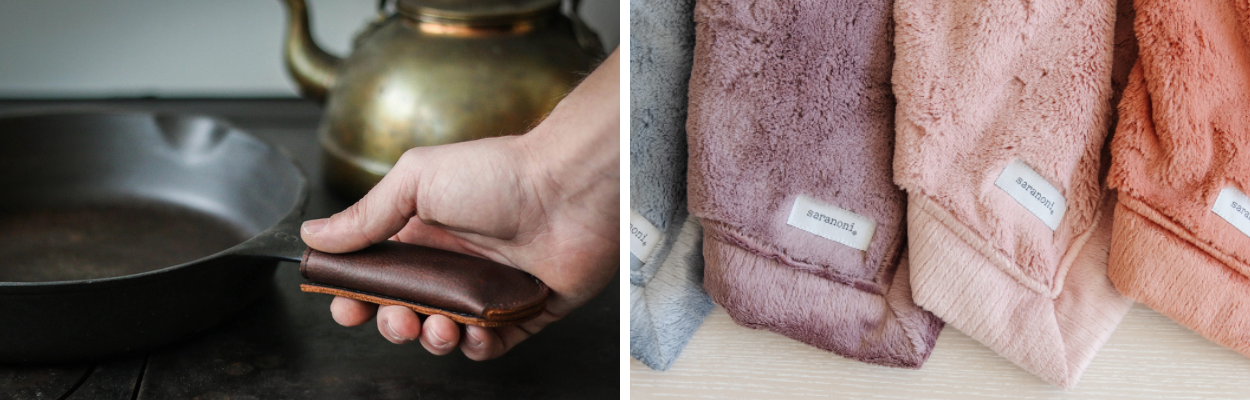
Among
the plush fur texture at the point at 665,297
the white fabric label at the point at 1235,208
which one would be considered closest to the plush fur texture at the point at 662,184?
the plush fur texture at the point at 665,297

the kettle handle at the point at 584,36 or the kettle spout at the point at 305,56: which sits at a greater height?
the kettle handle at the point at 584,36

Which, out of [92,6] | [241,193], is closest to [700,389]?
[241,193]

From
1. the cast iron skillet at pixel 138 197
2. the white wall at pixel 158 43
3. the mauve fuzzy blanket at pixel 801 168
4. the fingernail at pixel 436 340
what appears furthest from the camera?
the white wall at pixel 158 43

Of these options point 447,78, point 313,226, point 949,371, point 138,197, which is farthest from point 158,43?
point 949,371

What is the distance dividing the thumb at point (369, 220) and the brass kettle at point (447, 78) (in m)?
0.14

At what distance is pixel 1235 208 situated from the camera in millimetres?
375

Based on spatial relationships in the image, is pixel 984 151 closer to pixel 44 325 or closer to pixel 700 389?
pixel 700 389

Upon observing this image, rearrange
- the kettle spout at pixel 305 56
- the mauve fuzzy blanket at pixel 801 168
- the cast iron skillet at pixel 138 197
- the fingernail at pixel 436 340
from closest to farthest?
the mauve fuzzy blanket at pixel 801 168 → the fingernail at pixel 436 340 → the cast iron skillet at pixel 138 197 → the kettle spout at pixel 305 56

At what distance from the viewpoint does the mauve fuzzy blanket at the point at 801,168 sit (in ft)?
1.08

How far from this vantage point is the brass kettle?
577mm

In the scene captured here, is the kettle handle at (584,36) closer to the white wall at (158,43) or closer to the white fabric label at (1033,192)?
the white wall at (158,43)

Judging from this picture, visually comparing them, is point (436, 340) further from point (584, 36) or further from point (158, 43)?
point (158, 43)

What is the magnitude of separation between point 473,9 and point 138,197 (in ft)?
1.11

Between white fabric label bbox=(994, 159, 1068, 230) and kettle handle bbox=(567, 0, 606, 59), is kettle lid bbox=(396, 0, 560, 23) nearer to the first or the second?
kettle handle bbox=(567, 0, 606, 59)
